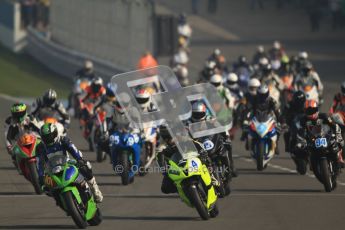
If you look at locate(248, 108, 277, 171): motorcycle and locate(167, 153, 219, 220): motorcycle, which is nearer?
locate(167, 153, 219, 220): motorcycle

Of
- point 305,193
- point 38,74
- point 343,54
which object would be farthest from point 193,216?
point 343,54

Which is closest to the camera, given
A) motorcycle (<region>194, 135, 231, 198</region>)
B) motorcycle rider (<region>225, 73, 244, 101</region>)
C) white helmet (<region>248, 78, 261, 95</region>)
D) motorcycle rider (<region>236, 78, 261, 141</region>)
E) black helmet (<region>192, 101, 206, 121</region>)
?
black helmet (<region>192, 101, 206, 121</region>)

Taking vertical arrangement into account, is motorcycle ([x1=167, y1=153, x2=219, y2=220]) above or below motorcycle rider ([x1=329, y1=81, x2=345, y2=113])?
above

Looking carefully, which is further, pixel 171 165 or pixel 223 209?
pixel 223 209

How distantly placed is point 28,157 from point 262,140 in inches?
222

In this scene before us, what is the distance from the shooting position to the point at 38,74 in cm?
4891

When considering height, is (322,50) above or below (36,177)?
below

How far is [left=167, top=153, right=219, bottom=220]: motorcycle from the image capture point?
61.1 feet

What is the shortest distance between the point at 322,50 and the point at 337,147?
122 ft

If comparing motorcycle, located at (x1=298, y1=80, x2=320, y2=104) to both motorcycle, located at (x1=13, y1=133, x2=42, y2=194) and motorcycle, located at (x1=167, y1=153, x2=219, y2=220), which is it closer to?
motorcycle, located at (x1=13, y1=133, x2=42, y2=194)

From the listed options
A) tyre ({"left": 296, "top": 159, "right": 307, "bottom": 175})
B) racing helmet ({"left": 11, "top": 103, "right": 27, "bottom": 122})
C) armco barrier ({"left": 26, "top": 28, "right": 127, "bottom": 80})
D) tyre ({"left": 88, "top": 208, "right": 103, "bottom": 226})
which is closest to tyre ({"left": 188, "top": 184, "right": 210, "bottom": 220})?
tyre ({"left": 88, "top": 208, "right": 103, "bottom": 226})

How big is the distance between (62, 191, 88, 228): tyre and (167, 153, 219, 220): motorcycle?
1.56 m

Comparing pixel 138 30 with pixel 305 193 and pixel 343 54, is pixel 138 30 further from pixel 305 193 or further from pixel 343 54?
pixel 305 193

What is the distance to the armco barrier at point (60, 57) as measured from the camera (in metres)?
46.0
